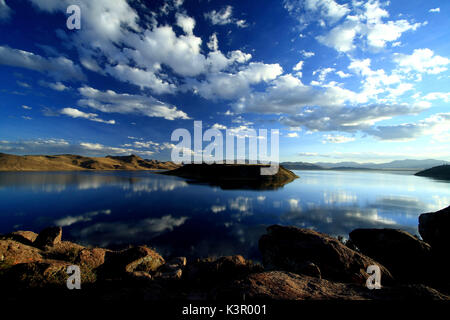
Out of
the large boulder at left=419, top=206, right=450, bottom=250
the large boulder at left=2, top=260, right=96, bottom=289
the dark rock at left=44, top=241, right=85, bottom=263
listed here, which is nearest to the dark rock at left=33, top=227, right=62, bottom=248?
the dark rock at left=44, top=241, right=85, bottom=263

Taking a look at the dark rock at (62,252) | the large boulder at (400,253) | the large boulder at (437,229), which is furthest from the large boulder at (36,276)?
the large boulder at (437,229)

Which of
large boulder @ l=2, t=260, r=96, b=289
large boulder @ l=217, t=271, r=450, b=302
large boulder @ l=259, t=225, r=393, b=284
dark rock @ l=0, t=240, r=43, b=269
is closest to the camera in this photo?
large boulder @ l=217, t=271, r=450, b=302

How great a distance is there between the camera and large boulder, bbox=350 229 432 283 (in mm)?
9562

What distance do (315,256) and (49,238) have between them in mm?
15700

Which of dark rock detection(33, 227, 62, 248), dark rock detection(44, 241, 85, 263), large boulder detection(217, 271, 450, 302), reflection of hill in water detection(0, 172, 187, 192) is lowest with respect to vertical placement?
reflection of hill in water detection(0, 172, 187, 192)

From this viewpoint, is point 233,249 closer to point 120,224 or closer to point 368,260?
point 368,260

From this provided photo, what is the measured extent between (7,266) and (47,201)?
1335 inches

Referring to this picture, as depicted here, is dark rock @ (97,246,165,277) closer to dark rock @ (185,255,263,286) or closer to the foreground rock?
the foreground rock

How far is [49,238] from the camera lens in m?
9.88

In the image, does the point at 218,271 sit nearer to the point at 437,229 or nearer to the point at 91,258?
the point at 91,258

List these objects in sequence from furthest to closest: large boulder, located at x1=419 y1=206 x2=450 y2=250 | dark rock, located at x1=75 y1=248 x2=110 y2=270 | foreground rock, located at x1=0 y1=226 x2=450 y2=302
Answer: large boulder, located at x1=419 y1=206 x2=450 y2=250 < dark rock, located at x1=75 y1=248 x2=110 y2=270 < foreground rock, located at x1=0 y1=226 x2=450 y2=302

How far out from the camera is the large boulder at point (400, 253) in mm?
9562

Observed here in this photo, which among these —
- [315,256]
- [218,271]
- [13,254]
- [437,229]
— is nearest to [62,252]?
[13,254]

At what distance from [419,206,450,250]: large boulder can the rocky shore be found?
0.05m
